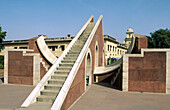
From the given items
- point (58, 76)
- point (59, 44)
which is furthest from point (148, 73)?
point (59, 44)

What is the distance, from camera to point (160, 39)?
138ft

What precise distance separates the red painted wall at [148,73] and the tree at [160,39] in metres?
36.0

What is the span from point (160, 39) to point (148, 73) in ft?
123

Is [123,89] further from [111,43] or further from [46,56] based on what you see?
[111,43]

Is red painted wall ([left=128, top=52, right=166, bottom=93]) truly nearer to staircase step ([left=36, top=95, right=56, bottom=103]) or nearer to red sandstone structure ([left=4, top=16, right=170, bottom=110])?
red sandstone structure ([left=4, top=16, right=170, bottom=110])

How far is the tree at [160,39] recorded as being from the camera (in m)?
41.1

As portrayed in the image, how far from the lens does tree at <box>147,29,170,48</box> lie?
4114 centimetres

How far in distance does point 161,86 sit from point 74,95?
18.9 feet

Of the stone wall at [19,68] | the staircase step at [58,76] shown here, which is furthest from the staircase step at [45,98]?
the stone wall at [19,68]

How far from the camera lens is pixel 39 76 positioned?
444 inches

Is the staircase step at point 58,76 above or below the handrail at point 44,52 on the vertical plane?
below

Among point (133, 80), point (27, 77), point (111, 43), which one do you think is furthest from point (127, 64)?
point (111, 43)

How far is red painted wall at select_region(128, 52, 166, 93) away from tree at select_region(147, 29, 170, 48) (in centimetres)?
3602

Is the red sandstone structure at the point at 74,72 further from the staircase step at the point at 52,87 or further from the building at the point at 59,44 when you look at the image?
the building at the point at 59,44
